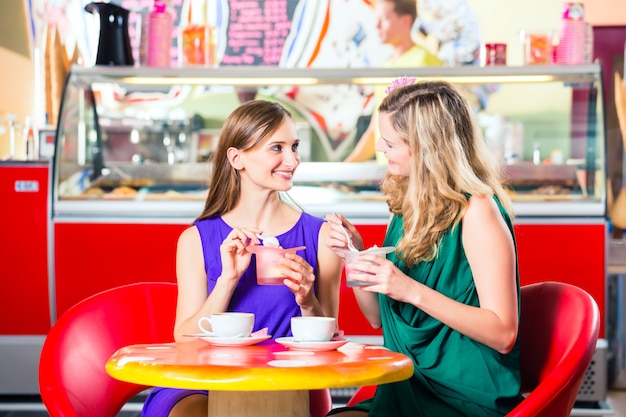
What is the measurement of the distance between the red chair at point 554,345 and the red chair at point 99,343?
591mm

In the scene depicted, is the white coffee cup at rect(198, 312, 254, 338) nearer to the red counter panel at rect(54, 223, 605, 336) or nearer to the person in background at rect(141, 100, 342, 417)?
the person in background at rect(141, 100, 342, 417)

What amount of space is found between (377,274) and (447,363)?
331 mm

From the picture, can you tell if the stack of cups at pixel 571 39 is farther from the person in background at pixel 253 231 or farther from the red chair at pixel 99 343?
the red chair at pixel 99 343

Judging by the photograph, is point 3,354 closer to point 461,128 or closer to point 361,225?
point 361,225

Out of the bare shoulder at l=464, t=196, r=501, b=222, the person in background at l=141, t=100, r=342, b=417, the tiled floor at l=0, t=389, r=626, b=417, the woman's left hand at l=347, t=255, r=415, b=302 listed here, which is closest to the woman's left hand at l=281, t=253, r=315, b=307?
the person in background at l=141, t=100, r=342, b=417

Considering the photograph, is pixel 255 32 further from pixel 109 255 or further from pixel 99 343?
pixel 99 343

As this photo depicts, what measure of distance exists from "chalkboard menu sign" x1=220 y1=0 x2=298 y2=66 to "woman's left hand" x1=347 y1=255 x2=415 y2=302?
4.45m

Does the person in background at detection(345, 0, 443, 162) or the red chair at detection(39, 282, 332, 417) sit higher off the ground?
the person in background at detection(345, 0, 443, 162)

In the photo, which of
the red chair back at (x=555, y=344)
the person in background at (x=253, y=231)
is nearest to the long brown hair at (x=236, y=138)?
the person in background at (x=253, y=231)

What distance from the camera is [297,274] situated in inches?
84.5

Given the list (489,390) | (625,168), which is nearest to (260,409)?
(489,390)

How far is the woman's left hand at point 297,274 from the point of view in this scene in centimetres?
214

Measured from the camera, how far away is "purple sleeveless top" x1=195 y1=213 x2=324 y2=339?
2426 millimetres

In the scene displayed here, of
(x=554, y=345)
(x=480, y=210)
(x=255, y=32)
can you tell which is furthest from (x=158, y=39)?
(x=554, y=345)
